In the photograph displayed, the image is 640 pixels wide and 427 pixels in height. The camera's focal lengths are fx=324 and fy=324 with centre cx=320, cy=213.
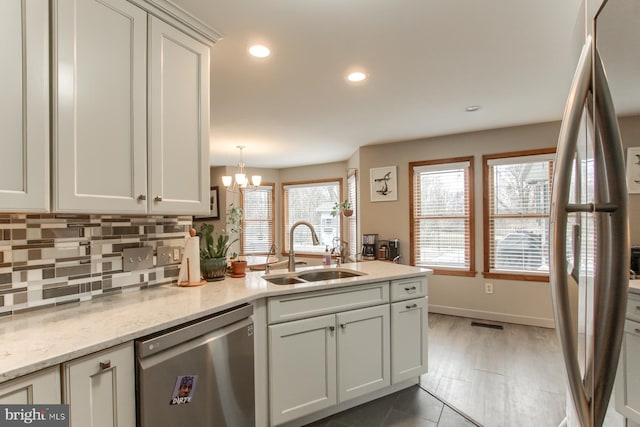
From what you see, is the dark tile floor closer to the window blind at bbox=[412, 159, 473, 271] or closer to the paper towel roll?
the paper towel roll

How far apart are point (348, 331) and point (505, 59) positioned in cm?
216

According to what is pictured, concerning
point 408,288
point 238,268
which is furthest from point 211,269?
point 408,288

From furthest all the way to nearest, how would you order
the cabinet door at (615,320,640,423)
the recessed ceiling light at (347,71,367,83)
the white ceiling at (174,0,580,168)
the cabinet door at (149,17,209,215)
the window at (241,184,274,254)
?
the window at (241,184,274,254), the recessed ceiling light at (347,71,367,83), the white ceiling at (174,0,580,168), the cabinet door at (149,17,209,215), the cabinet door at (615,320,640,423)

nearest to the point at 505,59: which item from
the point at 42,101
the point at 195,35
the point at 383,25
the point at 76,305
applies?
the point at 383,25

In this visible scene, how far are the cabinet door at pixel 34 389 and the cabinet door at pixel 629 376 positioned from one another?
4.43 feet

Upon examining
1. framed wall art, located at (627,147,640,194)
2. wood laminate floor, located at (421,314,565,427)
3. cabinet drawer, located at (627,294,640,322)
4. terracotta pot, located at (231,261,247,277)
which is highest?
framed wall art, located at (627,147,640,194)

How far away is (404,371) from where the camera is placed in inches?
90.3

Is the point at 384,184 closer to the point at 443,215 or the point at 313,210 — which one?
the point at 443,215

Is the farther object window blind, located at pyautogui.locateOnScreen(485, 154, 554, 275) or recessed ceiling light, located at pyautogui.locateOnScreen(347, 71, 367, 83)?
window blind, located at pyautogui.locateOnScreen(485, 154, 554, 275)

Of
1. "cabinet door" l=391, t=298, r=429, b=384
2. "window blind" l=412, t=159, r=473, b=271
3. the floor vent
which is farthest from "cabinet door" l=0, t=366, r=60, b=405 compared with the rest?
"window blind" l=412, t=159, r=473, b=271

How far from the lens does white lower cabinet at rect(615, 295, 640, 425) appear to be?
495 mm

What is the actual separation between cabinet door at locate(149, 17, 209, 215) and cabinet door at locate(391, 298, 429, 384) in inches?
58.7

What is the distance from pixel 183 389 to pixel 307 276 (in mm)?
1325

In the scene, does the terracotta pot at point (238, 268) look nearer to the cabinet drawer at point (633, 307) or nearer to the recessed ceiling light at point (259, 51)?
the recessed ceiling light at point (259, 51)
